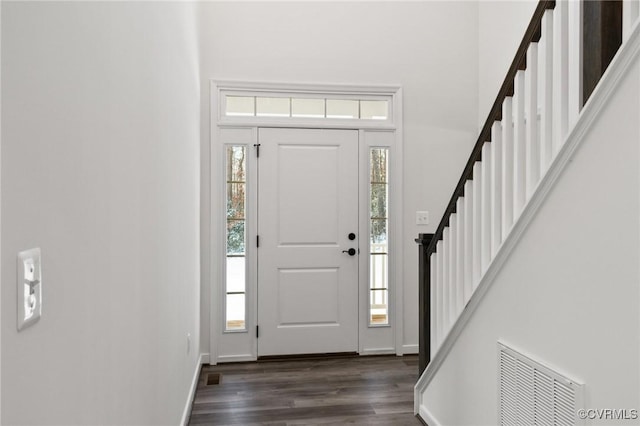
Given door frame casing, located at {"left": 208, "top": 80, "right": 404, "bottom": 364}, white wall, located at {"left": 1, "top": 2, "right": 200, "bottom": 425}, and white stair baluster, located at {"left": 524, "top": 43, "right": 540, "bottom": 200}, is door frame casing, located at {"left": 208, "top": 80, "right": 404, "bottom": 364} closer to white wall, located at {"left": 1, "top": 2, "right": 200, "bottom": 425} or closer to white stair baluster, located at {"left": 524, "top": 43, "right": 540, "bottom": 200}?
white wall, located at {"left": 1, "top": 2, "right": 200, "bottom": 425}

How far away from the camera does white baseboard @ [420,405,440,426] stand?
109 inches

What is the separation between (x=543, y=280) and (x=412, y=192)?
267cm

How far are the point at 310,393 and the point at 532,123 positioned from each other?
93.6 inches

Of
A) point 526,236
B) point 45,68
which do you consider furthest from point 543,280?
point 45,68

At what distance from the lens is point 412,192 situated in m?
4.36

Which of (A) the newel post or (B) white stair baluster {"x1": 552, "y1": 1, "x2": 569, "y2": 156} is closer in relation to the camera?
(B) white stair baluster {"x1": 552, "y1": 1, "x2": 569, "y2": 156}

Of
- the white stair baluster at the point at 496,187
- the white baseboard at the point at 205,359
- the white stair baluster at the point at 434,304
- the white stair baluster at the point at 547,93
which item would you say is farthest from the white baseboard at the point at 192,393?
the white stair baluster at the point at 547,93

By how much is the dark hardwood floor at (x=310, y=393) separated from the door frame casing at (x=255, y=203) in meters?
0.17

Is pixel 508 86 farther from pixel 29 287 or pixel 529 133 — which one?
pixel 29 287

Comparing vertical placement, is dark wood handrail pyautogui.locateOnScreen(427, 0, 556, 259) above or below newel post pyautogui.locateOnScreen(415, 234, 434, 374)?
above

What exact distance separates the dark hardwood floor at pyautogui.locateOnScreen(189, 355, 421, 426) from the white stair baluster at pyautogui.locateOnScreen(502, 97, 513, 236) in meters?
1.51

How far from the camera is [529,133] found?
188cm

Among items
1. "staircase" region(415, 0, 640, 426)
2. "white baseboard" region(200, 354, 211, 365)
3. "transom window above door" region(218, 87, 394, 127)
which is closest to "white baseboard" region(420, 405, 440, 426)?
"staircase" region(415, 0, 640, 426)

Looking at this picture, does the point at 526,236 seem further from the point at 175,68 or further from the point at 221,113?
the point at 221,113
